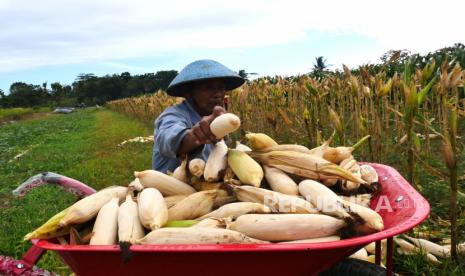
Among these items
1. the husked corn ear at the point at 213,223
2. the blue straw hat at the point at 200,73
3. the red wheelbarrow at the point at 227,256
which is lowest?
the red wheelbarrow at the point at 227,256

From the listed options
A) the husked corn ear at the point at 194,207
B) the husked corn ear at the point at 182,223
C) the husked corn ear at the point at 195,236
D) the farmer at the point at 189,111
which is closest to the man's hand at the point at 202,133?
the farmer at the point at 189,111

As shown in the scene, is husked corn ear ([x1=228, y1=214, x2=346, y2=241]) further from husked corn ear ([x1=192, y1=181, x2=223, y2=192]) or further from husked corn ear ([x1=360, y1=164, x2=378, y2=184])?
husked corn ear ([x1=360, y1=164, x2=378, y2=184])

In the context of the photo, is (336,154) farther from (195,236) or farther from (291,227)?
(195,236)

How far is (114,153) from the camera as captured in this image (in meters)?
9.67

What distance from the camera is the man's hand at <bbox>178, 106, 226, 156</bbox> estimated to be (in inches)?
81.0

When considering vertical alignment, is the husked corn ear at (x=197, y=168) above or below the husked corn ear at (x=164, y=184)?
above

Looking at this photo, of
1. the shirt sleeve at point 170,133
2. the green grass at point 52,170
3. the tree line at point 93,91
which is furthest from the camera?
the tree line at point 93,91

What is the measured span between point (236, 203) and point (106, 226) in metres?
0.51

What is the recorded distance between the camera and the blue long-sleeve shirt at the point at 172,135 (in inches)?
89.7

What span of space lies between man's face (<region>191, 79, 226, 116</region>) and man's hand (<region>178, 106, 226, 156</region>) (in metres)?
0.77

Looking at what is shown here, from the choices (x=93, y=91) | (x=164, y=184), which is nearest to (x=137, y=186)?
(x=164, y=184)

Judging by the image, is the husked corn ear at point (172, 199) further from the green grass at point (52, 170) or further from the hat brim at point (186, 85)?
the green grass at point (52, 170)

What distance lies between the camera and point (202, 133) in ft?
6.80

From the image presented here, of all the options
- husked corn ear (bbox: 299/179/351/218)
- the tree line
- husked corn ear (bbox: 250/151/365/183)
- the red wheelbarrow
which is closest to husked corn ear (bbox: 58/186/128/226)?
the red wheelbarrow
